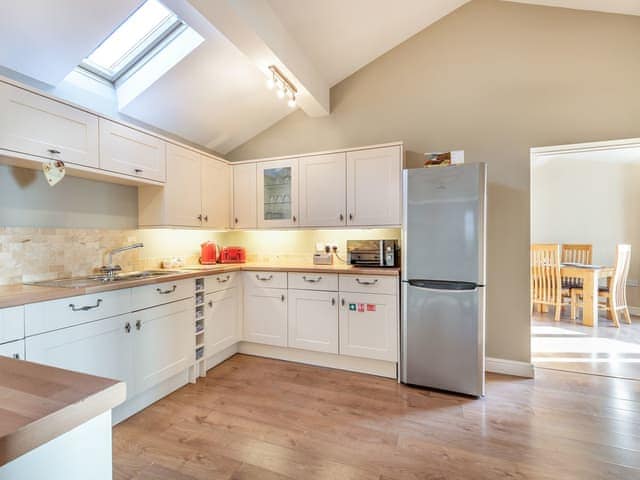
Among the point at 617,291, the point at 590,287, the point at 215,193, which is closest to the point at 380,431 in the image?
the point at 215,193

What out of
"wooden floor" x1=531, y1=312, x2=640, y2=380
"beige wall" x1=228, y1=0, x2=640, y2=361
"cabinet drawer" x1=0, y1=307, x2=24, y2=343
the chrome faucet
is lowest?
"wooden floor" x1=531, y1=312, x2=640, y2=380

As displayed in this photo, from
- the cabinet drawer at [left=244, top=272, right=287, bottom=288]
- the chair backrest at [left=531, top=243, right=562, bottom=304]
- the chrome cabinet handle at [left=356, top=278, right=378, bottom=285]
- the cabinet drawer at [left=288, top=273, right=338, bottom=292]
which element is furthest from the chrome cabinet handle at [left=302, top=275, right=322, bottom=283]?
the chair backrest at [left=531, top=243, right=562, bottom=304]

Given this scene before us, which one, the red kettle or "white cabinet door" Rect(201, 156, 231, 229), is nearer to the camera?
"white cabinet door" Rect(201, 156, 231, 229)

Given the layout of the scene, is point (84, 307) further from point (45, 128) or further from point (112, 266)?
point (45, 128)

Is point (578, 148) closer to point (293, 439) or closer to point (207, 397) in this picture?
point (293, 439)

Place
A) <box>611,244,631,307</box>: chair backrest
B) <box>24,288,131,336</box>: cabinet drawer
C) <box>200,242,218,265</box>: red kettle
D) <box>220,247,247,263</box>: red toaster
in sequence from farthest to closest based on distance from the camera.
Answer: <box>611,244,631,307</box>: chair backrest
<box>220,247,247,263</box>: red toaster
<box>200,242,218,265</box>: red kettle
<box>24,288,131,336</box>: cabinet drawer

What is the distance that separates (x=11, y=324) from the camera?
1472 mm

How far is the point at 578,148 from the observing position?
102 inches

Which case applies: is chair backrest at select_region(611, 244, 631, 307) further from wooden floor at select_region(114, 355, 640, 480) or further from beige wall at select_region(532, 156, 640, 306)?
wooden floor at select_region(114, 355, 640, 480)

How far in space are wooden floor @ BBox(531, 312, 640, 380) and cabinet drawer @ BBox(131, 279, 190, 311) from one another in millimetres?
3322

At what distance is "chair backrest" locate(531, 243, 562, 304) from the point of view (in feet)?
14.5

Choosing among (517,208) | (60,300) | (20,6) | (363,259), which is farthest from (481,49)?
(60,300)

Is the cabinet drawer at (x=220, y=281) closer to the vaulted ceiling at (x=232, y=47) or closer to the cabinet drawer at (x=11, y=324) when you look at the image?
the cabinet drawer at (x=11, y=324)

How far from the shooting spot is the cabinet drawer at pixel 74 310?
61.5 inches
